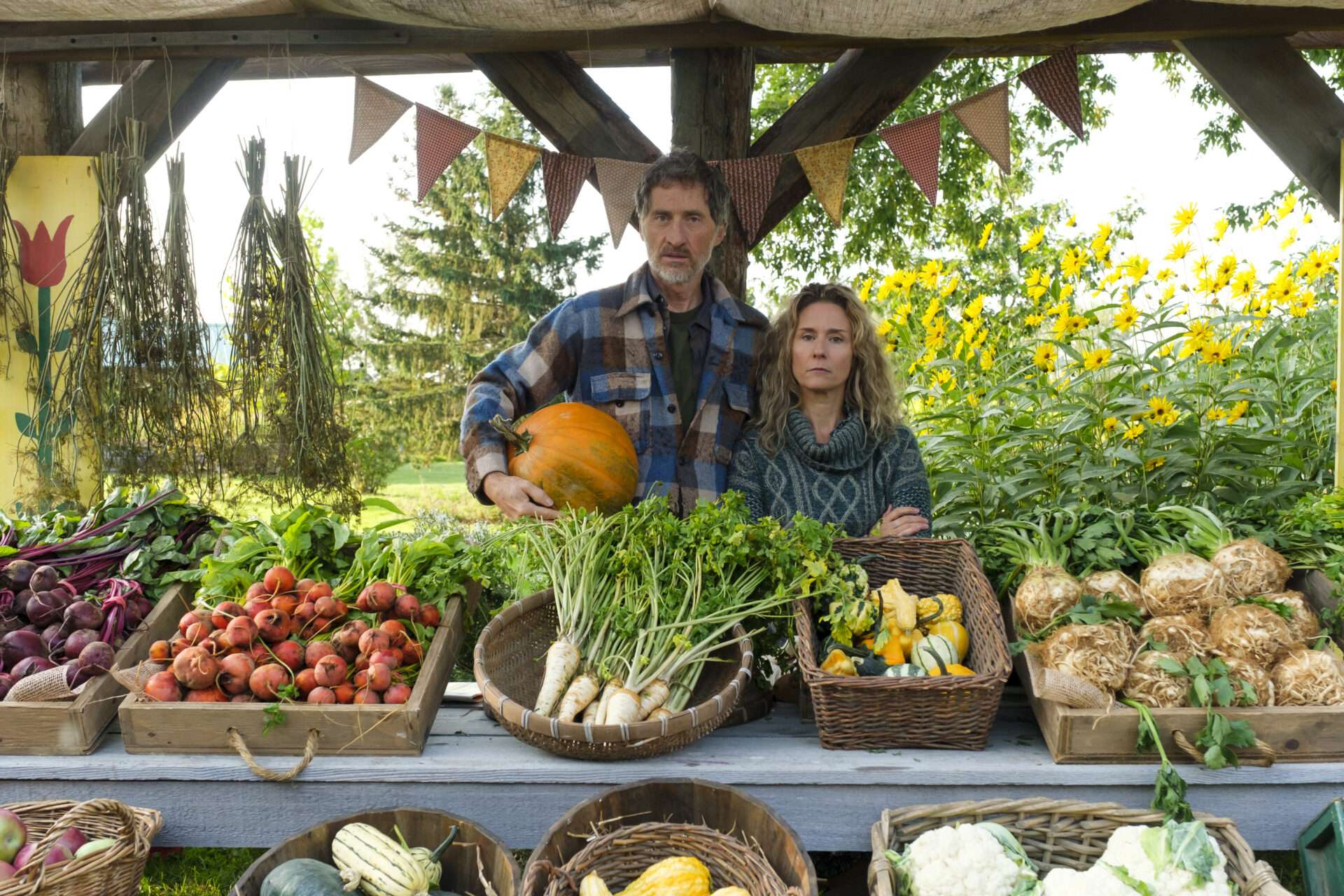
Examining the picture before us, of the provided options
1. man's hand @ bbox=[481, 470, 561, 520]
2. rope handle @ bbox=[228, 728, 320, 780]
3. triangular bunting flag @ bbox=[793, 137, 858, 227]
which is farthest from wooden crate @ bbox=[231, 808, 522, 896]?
triangular bunting flag @ bbox=[793, 137, 858, 227]

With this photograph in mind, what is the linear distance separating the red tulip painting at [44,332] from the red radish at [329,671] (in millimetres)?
1836

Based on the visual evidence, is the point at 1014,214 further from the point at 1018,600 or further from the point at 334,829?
the point at 334,829

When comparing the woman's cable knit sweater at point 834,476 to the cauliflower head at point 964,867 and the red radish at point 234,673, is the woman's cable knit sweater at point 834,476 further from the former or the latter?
the red radish at point 234,673

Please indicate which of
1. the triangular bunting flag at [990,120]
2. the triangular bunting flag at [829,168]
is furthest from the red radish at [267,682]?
the triangular bunting flag at [990,120]

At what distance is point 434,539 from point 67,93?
8.02 feet

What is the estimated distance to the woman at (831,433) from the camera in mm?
3121

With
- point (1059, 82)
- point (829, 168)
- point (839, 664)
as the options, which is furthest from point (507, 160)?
point (839, 664)

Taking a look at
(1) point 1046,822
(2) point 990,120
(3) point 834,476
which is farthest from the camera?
(2) point 990,120

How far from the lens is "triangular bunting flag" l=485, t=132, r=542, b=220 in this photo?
148 inches

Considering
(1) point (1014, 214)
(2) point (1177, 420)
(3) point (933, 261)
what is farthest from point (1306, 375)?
(1) point (1014, 214)

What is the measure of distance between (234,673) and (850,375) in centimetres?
206

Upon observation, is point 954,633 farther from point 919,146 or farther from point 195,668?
point 919,146

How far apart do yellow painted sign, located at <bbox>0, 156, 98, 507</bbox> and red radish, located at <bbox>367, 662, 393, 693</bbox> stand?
6.35ft

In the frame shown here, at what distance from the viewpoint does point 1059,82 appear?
145 inches
